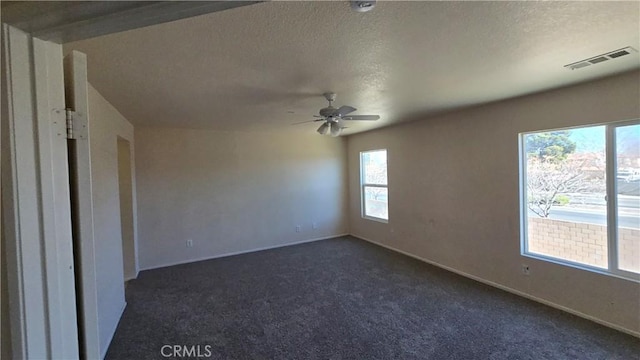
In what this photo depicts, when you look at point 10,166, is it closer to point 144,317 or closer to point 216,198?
point 144,317

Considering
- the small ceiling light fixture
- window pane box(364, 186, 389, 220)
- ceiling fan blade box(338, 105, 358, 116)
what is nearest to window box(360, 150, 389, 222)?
window pane box(364, 186, 389, 220)

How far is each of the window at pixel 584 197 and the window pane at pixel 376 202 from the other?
261 cm

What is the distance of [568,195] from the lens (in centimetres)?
309

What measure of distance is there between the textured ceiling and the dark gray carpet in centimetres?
232

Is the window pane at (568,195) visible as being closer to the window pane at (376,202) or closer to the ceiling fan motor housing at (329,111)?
the ceiling fan motor housing at (329,111)

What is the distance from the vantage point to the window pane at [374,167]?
5.76 meters

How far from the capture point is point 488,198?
12.3 ft

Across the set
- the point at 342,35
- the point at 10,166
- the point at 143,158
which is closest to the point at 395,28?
the point at 342,35

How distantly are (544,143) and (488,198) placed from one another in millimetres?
888

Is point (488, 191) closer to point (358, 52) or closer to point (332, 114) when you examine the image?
point (332, 114)

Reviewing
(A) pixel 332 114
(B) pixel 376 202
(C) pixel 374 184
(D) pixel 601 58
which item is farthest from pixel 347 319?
(C) pixel 374 184

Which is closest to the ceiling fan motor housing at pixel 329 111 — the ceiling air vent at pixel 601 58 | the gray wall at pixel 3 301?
the ceiling air vent at pixel 601 58

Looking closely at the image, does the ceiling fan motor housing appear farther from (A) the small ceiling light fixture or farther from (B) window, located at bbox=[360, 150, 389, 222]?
(B) window, located at bbox=[360, 150, 389, 222]

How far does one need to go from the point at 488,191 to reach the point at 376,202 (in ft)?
8.23
